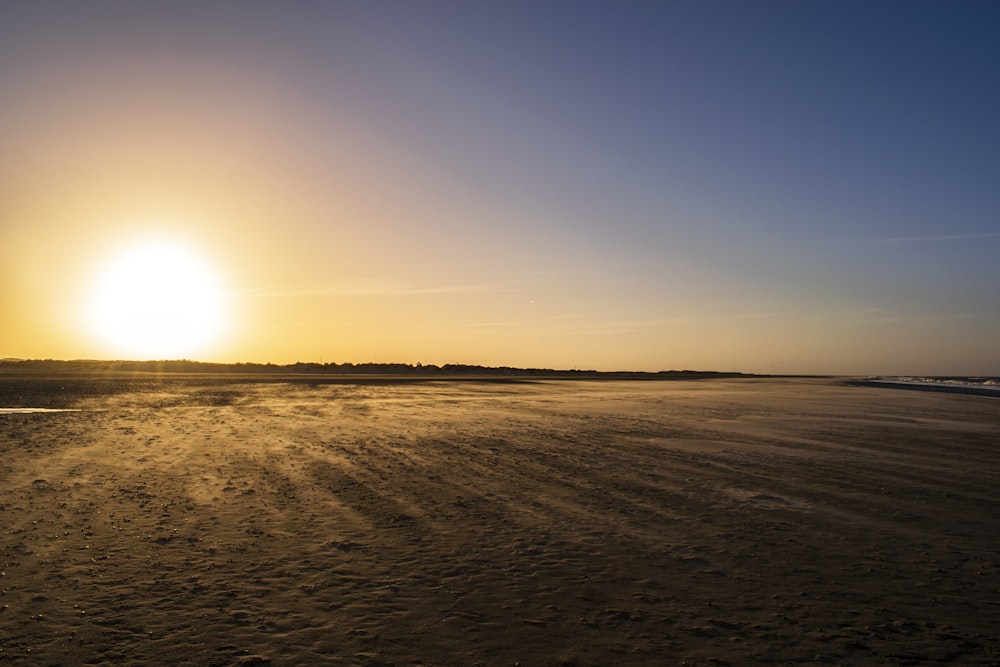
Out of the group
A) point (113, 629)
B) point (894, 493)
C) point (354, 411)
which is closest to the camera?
point (113, 629)

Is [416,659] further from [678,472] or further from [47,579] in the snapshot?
[678,472]

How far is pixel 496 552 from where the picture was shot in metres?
9.08

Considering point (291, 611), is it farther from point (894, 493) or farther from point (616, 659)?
point (894, 493)

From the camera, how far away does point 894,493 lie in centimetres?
1280

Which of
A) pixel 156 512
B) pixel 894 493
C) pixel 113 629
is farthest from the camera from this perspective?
pixel 894 493

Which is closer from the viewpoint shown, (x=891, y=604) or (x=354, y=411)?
(x=891, y=604)

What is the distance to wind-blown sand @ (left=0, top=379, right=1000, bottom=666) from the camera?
6.22 meters

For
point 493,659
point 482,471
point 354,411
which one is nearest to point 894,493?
point 482,471

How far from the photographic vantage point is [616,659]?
587 centimetres

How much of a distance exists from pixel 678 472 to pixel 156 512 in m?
10.8

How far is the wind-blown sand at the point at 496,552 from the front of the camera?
622 cm

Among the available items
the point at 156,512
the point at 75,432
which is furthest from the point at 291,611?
the point at 75,432

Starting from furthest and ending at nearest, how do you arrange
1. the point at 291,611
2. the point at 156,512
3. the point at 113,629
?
the point at 156,512
the point at 291,611
the point at 113,629

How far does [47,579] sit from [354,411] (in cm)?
2190
